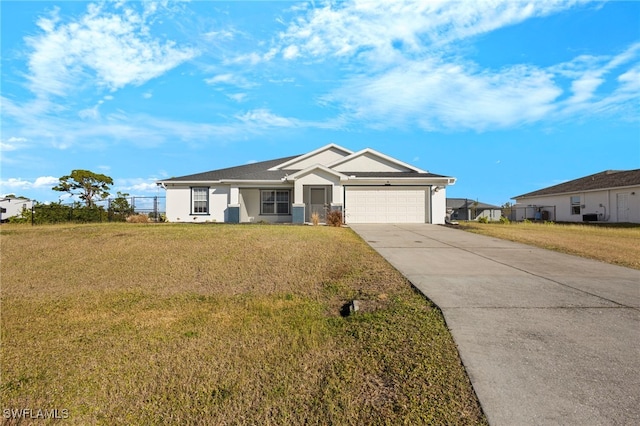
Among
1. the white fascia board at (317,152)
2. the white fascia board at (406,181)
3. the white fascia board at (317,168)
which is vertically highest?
the white fascia board at (317,152)

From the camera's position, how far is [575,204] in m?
30.0

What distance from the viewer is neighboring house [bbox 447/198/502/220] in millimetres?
40847

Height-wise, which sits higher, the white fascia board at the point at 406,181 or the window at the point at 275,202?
the white fascia board at the point at 406,181

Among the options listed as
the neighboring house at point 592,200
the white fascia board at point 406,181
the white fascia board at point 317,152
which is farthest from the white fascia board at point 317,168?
the neighboring house at point 592,200

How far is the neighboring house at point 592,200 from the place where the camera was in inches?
974

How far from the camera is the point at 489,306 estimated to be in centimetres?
495

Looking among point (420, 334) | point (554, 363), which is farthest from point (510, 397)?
point (420, 334)

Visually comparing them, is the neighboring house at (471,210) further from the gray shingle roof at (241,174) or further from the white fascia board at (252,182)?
the white fascia board at (252,182)

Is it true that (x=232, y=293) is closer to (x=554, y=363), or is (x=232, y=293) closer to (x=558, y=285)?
(x=554, y=363)

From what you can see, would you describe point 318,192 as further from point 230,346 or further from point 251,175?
point 230,346

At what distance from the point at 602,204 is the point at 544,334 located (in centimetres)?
3037

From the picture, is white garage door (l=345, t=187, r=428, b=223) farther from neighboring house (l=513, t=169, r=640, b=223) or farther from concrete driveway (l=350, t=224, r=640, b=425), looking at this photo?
neighboring house (l=513, t=169, r=640, b=223)

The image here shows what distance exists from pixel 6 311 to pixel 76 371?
342 centimetres

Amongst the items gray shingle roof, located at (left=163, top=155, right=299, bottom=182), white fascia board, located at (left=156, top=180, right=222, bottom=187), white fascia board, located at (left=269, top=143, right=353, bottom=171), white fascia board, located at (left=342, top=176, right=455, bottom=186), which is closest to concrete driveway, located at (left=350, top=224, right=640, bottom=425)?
white fascia board, located at (left=342, top=176, right=455, bottom=186)
